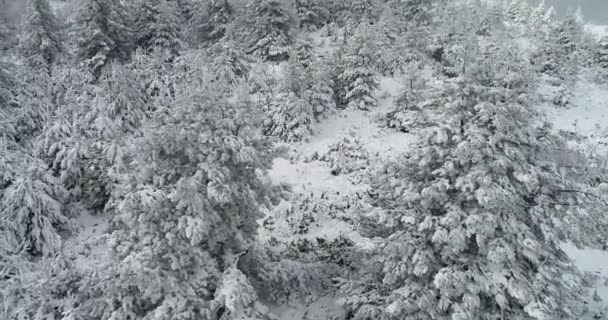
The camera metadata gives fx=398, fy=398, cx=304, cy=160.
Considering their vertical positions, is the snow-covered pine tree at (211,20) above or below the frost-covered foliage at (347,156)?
above

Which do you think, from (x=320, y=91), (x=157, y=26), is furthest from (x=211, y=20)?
(x=320, y=91)

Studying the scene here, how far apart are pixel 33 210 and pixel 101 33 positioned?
14.2 m

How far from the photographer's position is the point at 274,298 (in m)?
9.57

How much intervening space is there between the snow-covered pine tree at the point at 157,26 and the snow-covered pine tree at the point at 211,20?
7.05 feet

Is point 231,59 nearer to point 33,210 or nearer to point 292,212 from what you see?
point 292,212

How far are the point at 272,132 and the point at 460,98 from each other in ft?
40.7

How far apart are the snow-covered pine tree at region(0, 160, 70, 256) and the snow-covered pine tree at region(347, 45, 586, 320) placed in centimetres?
984

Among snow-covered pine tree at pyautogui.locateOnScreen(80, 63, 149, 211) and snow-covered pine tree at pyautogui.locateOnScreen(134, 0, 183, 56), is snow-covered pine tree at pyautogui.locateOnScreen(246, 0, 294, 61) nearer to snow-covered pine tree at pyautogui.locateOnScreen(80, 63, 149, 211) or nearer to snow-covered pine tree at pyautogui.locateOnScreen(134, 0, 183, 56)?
snow-covered pine tree at pyautogui.locateOnScreen(134, 0, 183, 56)

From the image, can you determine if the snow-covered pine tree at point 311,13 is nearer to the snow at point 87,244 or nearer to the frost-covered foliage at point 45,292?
the snow at point 87,244

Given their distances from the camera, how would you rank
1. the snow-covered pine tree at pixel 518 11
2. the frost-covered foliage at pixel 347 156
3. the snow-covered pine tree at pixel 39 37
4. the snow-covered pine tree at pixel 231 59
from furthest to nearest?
the snow-covered pine tree at pixel 518 11 → the snow-covered pine tree at pixel 39 37 → the snow-covered pine tree at pixel 231 59 → the frost-covered foliage at pixel 347 156

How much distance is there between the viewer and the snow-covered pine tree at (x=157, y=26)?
2484 centimetres

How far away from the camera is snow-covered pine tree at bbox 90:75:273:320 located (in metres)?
6.95

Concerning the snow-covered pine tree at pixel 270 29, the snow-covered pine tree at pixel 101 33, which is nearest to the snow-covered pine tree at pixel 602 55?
the snow-covered pine tree at pixel 270 29

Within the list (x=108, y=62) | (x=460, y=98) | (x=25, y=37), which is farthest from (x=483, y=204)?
(x=25, y=37)
